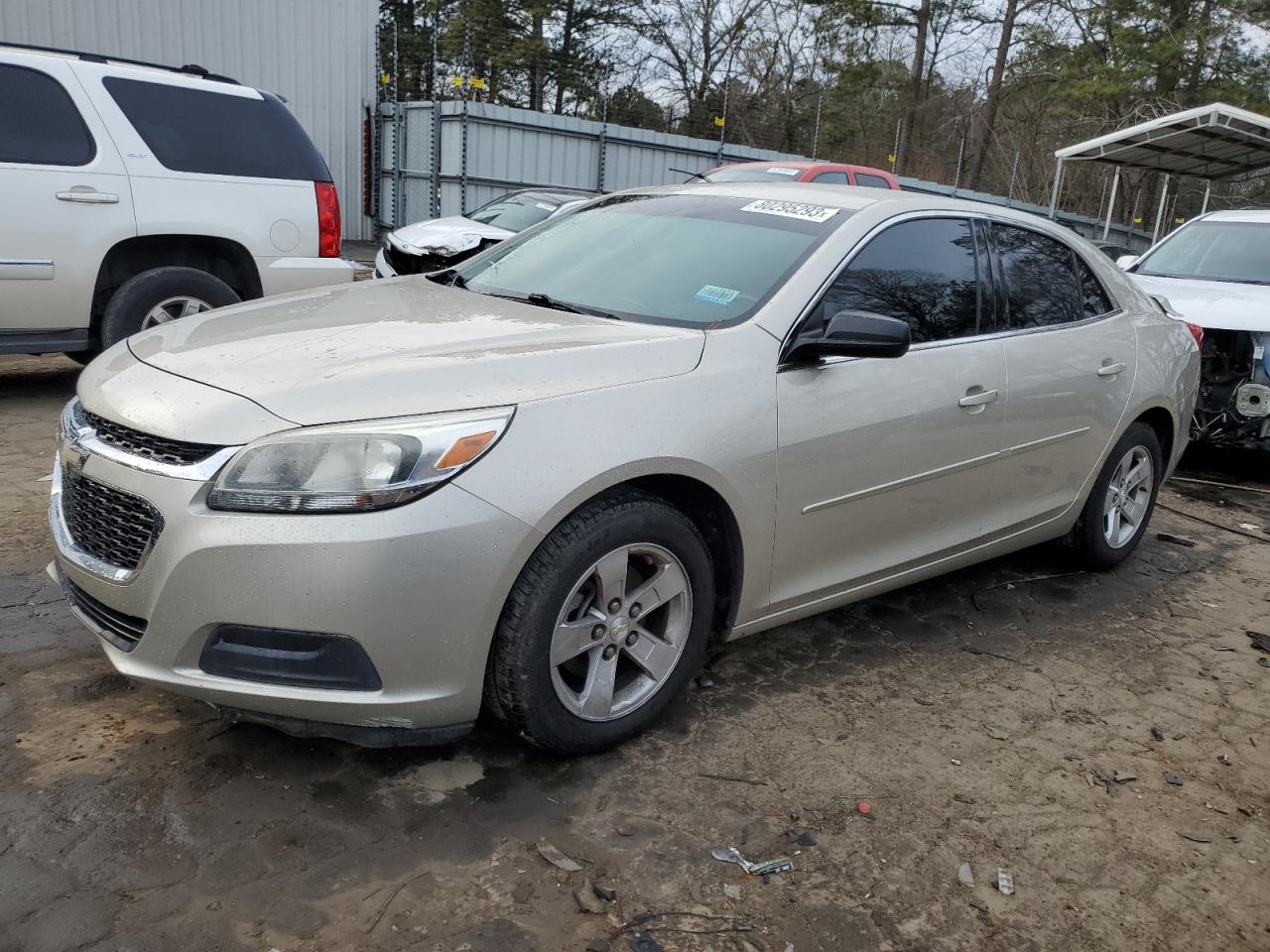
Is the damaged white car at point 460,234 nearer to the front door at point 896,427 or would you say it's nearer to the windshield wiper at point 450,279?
the windshield wiper at point 450,279

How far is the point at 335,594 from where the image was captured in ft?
7.78

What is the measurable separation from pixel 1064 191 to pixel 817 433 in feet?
99.1

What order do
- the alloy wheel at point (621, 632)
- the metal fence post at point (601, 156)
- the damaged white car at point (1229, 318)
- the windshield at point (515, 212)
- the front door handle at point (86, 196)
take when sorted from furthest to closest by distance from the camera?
the metal fence post at point (601, 156)
the windshield at point (515, 212)
the damaged white car at point (1229, 318)
the front door handle at point (86, 196)
the alloy wheel at point (621, 632)

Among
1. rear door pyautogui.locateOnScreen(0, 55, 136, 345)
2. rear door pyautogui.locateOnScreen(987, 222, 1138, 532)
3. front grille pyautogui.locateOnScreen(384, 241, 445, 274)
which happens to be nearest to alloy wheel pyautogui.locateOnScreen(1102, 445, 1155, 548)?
rear door pyautogui.locateOnScreen(987, 222, 1138, 532)

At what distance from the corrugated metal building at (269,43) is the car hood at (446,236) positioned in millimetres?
5231

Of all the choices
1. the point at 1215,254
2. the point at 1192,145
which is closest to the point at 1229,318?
the point at 1215,254

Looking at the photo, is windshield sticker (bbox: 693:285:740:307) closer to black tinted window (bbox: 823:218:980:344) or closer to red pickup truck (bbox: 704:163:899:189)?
black tinted window (bbox: 823:218:980:344)

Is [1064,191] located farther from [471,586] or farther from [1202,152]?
[471,586]

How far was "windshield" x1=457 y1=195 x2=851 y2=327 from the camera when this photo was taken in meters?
3.33

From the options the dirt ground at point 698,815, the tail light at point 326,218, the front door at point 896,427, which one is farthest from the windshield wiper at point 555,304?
the tail light at point 326,218

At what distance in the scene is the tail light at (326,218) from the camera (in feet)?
22.0

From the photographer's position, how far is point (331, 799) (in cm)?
267

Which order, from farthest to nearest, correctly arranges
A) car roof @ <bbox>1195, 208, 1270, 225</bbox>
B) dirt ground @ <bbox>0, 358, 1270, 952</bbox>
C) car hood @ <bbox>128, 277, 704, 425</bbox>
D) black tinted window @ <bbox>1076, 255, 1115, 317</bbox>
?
car roof @ <bbox>1195, 208, 1270, 225</bbox>, black tinted window @ <bbox>1076, 255, 1115, 317</bbox>, car hood @ <bbox>128, 277, 704, 425</bbox>, dirt ground @ <bbox>0, 358, 1270, 952</bbox>

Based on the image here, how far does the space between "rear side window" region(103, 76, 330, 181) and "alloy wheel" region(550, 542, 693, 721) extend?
4.72 meters
